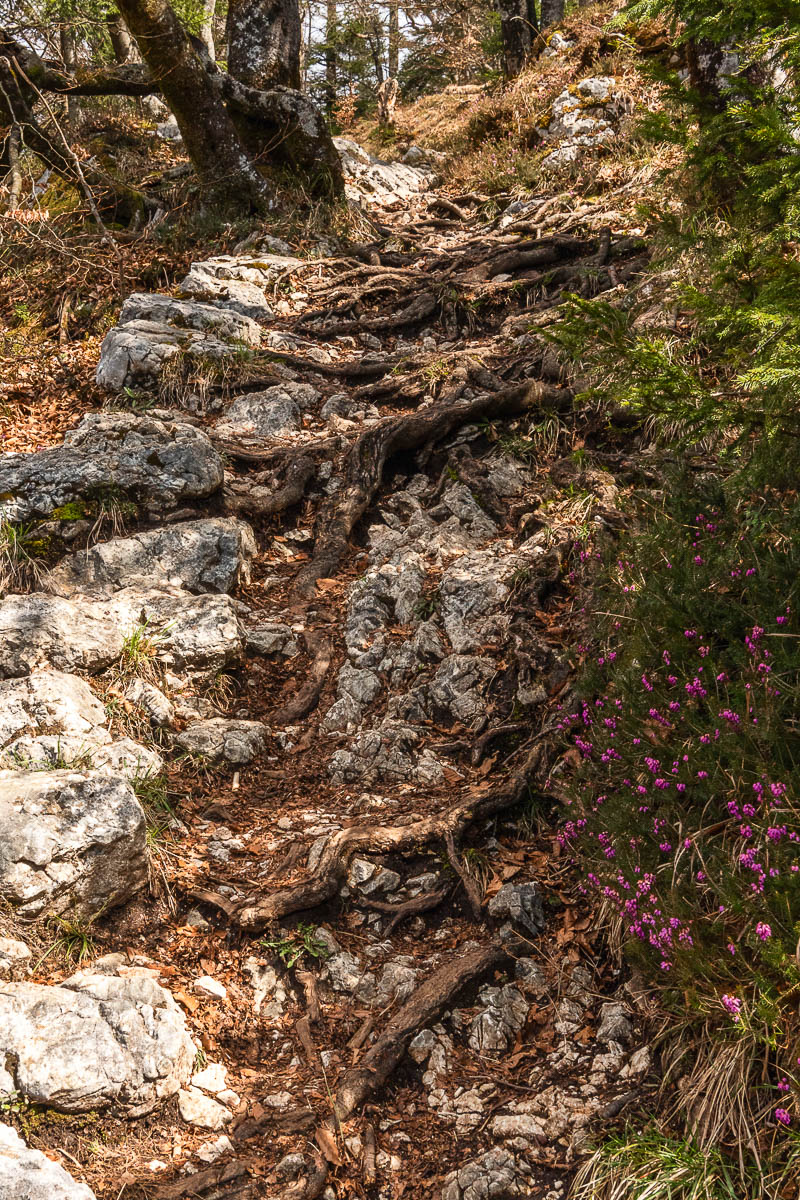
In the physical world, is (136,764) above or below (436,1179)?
above

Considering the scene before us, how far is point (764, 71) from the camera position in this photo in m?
7.19

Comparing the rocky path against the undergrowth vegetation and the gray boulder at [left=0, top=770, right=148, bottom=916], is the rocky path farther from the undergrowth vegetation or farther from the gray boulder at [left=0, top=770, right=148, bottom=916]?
the undergrowth vegetation

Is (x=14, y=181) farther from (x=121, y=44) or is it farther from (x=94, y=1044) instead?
(x=94, y=1044)

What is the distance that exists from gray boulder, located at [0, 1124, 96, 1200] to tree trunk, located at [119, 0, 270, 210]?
10.7 m

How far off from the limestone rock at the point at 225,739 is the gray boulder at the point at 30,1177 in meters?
2.52

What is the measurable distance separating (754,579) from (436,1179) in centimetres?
265

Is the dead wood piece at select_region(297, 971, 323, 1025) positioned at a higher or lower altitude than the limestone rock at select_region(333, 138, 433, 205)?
lower

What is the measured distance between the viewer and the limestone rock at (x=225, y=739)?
505 cm

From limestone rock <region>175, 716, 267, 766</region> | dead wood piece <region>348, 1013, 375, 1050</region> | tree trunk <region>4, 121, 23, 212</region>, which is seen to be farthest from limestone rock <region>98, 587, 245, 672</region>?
tree trunk <region>4, 121, 23, 212</region>

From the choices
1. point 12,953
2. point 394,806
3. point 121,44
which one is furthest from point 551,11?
point 12,953

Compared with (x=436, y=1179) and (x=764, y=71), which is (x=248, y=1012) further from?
(x=764, y=71)

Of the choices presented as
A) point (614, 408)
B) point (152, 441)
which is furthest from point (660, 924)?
point (152, 441)

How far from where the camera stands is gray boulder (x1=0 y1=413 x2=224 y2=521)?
6215mm

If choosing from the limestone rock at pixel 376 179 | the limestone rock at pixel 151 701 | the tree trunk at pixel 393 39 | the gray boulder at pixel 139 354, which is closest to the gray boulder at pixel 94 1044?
the limestone rock at pixel 151 701
